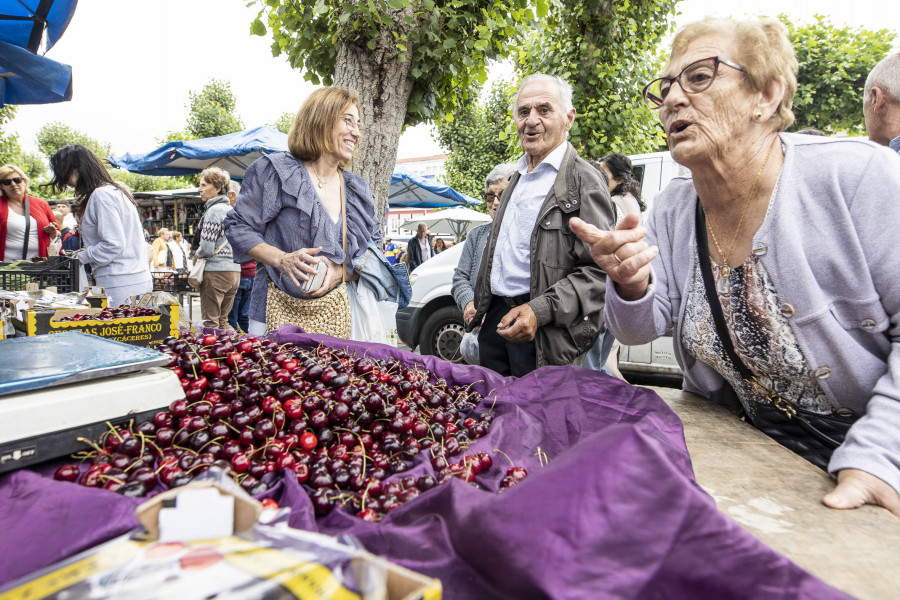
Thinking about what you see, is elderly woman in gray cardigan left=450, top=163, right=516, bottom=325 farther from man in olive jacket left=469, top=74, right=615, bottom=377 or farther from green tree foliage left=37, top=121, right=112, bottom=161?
green tree foliage left=37, top=121, right=112, bottom=161

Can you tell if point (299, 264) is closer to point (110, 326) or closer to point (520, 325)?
point (110, 326)

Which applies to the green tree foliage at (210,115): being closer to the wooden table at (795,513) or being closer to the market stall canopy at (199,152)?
the market stall canopy at (199,152)

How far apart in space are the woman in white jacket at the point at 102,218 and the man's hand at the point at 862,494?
4.23 meters

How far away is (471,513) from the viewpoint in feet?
2.49

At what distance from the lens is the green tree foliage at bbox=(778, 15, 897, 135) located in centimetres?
1419

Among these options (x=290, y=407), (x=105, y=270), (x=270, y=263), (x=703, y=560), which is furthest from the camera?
(x=105, y=270)

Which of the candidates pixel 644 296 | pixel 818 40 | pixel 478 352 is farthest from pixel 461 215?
pixel 644 296

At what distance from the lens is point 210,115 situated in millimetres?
31688

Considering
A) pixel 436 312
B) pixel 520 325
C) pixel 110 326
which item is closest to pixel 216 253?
pixel 436 312

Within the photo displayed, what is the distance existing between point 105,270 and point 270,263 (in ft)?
7.73

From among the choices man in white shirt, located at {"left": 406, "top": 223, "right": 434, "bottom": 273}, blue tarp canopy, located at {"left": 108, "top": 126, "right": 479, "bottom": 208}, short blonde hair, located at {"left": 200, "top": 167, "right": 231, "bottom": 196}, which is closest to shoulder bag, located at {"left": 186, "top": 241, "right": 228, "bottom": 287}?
short blonde hair, located at {"left": 200, "top": 167, "right": 231, "bottom": 196}

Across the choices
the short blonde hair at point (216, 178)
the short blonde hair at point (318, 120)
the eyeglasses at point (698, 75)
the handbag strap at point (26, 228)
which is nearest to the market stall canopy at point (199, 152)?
the short blonde hair at point (216, 178)

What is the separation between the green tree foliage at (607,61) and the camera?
7707 millimetres

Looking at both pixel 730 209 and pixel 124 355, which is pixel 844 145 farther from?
pixel 124 355
